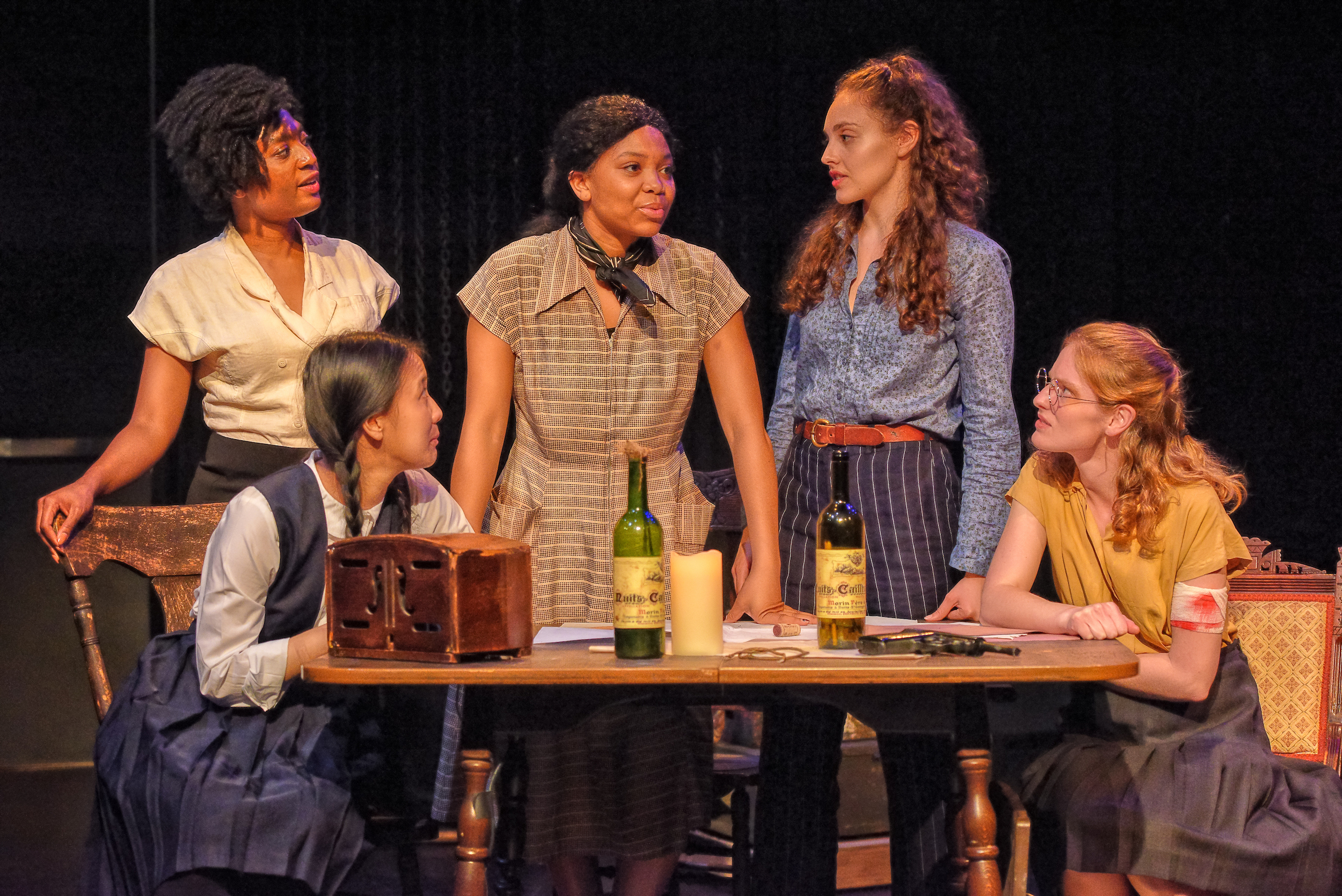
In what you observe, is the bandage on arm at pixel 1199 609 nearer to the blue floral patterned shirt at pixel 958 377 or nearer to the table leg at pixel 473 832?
the blue floral patterned shirt at pixel 958 377

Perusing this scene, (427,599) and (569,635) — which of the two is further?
(569,635)

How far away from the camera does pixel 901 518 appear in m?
2.48

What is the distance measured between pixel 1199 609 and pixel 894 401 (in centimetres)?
64

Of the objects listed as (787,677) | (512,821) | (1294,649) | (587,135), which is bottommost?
(512,821)

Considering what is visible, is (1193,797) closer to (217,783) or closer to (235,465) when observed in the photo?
(217,783)

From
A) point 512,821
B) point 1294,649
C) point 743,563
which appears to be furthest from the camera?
point 1294,649

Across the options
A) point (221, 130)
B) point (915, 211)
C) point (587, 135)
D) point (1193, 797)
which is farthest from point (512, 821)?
point (221, 130)

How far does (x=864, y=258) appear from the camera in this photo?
2.64 m

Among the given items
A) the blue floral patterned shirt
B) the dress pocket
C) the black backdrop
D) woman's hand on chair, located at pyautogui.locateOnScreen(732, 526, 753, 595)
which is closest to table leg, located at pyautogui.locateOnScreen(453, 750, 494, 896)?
the dress pocket

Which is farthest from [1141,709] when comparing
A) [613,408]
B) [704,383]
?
[704,383]

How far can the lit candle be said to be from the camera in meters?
1.89

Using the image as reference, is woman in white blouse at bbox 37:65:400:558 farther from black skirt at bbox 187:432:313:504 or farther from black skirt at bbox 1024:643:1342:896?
black skirt at bbox 1024:643:1342:896

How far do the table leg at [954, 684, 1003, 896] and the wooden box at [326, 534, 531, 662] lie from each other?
2.02 ft

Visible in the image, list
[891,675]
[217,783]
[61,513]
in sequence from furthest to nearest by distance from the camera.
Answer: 1. [61,513]
2. [217,783]
3. [891,675]
